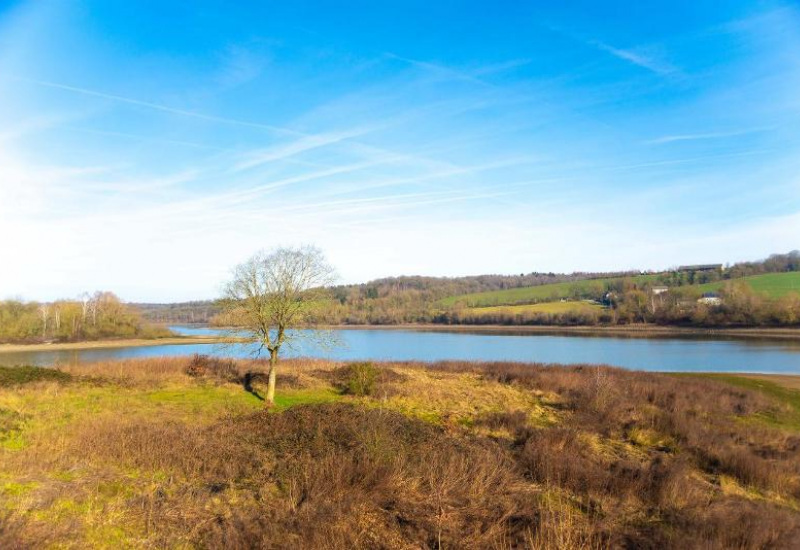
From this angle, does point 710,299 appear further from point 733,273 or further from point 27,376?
point 27,376

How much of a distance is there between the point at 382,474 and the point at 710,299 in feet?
341

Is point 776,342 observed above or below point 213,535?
below

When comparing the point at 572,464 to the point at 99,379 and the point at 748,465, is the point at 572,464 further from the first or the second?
the point at 99,379

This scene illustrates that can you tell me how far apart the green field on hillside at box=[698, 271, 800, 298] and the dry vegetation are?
90664 millimetres

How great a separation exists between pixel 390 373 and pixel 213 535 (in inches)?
614

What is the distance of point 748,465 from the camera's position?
10.6 meters

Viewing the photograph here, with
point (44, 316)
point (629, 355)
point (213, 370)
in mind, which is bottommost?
point (629, 355)

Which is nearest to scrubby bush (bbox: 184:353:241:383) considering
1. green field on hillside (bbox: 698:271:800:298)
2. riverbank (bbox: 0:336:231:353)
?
riverbank (bbox: 0:336:231:353)

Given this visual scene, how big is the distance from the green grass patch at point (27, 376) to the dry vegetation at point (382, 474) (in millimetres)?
1409

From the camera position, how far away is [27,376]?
1855 centimetres

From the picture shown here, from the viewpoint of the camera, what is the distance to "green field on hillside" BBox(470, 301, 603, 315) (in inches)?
4158

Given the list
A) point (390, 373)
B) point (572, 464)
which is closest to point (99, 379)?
point (390, 373)

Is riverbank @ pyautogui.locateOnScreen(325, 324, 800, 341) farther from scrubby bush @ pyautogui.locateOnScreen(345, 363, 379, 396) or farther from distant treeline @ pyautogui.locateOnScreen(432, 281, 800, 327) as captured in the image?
scrubby bush @ pyautogui.locateOnScreen(345, 363, 379, 396)

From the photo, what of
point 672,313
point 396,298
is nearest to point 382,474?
point 672,313
